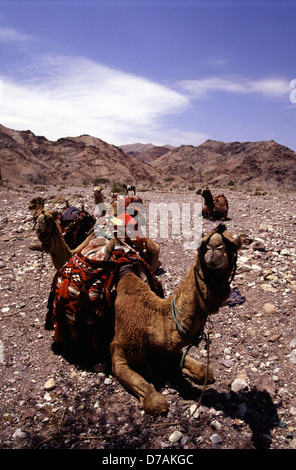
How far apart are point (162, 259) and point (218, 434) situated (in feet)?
14.8

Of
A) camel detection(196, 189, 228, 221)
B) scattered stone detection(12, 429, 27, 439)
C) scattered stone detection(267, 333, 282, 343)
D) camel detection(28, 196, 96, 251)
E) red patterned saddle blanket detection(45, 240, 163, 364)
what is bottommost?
scattered stone detection(12, 429, 27, 439)

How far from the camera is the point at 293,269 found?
5.43 metres

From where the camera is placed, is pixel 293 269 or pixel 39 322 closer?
pixel 39 322

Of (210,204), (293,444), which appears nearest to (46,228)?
(293,444)

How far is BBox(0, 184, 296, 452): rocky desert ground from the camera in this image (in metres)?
2.54

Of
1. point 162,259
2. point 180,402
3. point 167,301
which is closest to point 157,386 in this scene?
point 180,402

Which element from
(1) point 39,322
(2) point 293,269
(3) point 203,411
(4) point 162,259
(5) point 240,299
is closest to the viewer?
(3) point 203,411

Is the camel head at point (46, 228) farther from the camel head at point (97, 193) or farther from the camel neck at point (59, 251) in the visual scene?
the camel head at point (97, 193)

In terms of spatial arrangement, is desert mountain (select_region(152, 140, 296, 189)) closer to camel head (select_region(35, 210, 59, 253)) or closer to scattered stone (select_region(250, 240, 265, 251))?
scattered stone (select_region(250, 240, 265, 251))

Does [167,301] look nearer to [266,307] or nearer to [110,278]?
[110,278]

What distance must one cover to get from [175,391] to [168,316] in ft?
2.86

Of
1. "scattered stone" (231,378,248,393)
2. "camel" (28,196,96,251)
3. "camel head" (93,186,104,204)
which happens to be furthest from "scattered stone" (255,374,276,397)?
"camel head" (93,186,104,204)
